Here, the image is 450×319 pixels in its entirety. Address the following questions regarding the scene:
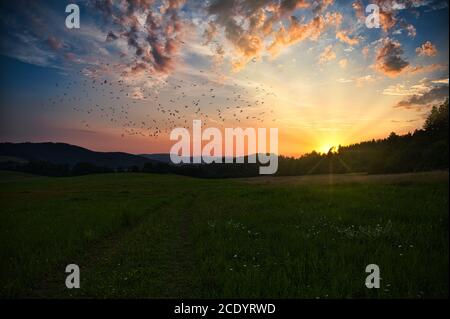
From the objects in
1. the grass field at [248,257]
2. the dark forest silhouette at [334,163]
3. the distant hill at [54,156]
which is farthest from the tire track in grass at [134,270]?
the distant hill at [54,156]

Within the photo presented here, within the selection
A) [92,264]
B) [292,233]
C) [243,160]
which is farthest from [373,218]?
[243,160]

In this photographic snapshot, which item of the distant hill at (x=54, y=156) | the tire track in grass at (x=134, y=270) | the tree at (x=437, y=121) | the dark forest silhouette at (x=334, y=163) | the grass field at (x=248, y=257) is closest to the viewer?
the grass field at (x=248, y=257)

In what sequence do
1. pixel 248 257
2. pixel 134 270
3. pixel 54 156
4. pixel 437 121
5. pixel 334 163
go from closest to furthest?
pixel 134 270 < pixel 248 257 < pixel 437 121 < pixel 334 163 < pixel 54 156

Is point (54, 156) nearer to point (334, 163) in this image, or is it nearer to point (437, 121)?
point (334, 163)

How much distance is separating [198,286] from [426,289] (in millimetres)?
A: 5298

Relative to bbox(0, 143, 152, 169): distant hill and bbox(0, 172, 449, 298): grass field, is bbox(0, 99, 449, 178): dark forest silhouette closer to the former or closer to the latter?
bbox(0, 143, 152, 169): distant hill

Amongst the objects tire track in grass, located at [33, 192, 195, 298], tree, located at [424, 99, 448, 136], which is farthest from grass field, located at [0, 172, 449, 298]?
tree, located at [424, 99, 448, 136]

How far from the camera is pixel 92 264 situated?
10.9 metres

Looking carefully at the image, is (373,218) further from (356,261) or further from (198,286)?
(198,286)

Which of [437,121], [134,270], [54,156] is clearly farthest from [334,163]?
[54,156]

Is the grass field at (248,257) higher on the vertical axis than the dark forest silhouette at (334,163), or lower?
lower

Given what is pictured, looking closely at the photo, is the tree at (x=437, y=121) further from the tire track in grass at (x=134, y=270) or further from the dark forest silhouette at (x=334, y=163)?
the tire track in grass at (x=134, y=270)

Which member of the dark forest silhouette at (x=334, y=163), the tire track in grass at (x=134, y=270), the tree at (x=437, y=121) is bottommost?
the tire track in grass at (x=134, y=270)

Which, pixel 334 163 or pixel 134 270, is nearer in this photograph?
pixel 134 270
